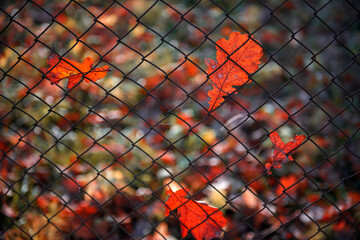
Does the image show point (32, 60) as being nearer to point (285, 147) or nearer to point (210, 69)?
point (210, 69)

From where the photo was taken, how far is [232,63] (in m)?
1.34

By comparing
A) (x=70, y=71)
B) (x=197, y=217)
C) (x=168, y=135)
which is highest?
(x=70, y=71)

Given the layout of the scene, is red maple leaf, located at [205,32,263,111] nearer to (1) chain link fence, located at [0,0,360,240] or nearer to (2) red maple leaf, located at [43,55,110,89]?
(1) chain link fence, located at [0,0,360,240]

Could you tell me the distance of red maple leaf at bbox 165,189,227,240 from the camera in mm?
1518

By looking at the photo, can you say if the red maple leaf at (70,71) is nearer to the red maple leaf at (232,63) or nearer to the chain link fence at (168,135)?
the chain link fence at (168,135)

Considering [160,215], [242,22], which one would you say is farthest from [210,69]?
[242,22]

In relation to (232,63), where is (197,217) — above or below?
below

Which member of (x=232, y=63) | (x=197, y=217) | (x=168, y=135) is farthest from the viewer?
(x=168, y=135)

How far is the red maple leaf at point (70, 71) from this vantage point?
4.49 ft

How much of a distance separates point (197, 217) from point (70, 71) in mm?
831

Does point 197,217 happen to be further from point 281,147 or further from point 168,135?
point 168,135

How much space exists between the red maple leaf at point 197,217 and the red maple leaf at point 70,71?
61cm

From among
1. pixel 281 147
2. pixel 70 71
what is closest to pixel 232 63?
pixel 281 147

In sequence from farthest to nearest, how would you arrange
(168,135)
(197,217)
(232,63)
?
(168,135) < (197,217) < (232,63)
